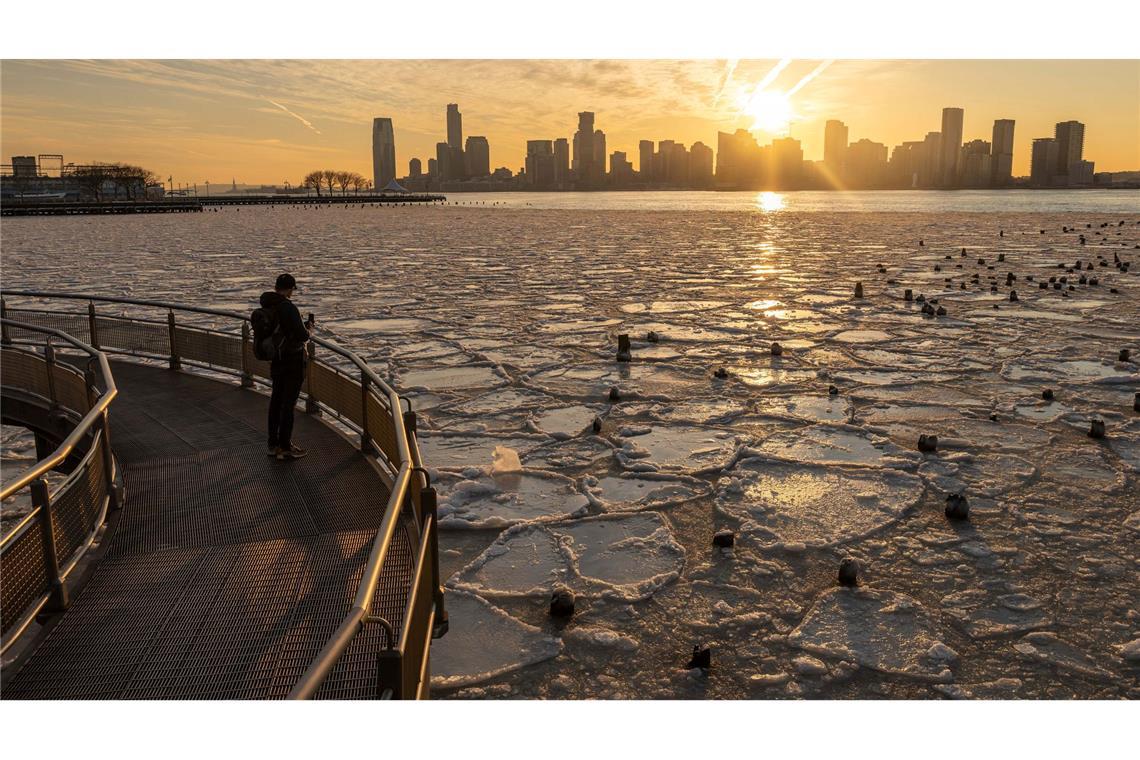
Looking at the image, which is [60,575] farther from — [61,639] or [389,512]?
[389,512]

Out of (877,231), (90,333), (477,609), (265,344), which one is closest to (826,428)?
(477,609)

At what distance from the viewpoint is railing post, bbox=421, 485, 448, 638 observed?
163 inches

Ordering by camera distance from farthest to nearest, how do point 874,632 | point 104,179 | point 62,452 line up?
point 104,179 < point 874,632 < point 62,452

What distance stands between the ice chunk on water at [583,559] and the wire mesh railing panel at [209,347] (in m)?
4.85

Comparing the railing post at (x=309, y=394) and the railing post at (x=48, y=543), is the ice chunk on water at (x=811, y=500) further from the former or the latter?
the railing post at (x=48, y=543)

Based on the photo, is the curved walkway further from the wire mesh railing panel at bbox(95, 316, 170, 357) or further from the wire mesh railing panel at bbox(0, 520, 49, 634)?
the wire mesh railing panel at bbox(95, 316, 170, 357)

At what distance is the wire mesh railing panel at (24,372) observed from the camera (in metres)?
8.74

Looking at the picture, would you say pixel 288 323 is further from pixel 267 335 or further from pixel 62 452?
pixel 62 452

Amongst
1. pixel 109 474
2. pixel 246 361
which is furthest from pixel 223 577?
pixel 246 361

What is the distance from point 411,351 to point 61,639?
8.57 metres

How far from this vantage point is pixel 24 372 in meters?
9.07

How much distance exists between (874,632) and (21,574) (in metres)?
4.64

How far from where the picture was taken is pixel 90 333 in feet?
35.3

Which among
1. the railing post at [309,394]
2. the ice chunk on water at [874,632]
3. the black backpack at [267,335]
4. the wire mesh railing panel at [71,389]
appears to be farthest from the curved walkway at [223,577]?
the ice chunk on water at [874,632]
